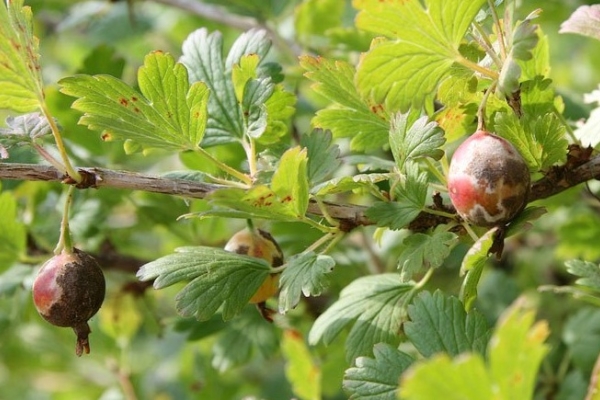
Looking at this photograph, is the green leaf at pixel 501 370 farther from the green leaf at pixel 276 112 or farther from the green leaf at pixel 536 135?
the green leaf at pixel 276 112

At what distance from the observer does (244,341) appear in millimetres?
1835

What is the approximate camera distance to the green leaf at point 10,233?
5.34 ft

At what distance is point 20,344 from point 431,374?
7.66 ft

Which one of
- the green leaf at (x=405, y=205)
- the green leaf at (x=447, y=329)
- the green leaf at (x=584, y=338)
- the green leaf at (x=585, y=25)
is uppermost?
the green leaf at (x=585, y=25)

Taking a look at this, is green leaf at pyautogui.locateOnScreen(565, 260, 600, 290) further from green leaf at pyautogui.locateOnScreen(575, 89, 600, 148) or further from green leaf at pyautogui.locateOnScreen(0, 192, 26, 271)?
green leaf at pyautogui.locateOnScreen(0, 192, 26, 271)

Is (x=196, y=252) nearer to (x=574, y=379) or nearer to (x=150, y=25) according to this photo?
(x=574, y=379)

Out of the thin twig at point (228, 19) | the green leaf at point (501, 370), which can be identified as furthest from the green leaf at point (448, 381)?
the thin twig at point (228, 19)

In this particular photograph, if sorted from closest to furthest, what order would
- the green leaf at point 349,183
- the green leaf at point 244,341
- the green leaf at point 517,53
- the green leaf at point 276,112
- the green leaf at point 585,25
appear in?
1. the green leaf at point 517,53
2. the green leaf at point 349,183
3. the green leaf at point 585,25
4. the green leaf at point 276,112
5. the green leaf at point 244,341

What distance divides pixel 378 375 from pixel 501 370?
0.42 m

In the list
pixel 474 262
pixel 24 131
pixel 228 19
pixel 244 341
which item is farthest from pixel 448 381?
pixel 228 19

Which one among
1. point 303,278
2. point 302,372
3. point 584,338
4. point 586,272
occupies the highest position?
point 586,272

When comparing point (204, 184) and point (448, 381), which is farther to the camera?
point (204, 184)

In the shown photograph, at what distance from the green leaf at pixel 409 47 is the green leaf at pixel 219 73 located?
313 millimetres

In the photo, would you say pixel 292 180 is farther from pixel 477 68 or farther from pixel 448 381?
pixel 448 381
